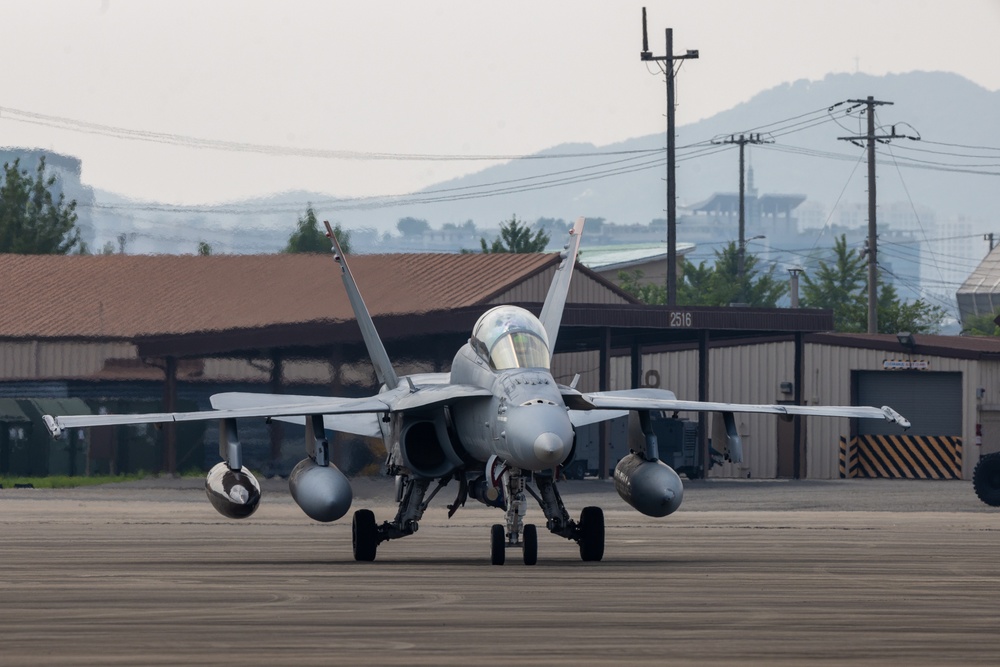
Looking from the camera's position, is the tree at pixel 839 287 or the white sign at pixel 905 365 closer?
the white sign at pixel 905 365

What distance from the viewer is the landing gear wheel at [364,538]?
1991 centimetres

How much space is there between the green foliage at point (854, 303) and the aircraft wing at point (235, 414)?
222 feet

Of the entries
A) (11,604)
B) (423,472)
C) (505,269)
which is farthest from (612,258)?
(11,604)

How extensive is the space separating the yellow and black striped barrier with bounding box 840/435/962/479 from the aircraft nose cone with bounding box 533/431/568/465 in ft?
133

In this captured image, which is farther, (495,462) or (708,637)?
(495,462)

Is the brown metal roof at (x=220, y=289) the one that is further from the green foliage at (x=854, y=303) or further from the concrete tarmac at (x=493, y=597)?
the green foliage at (x=854, y=303)

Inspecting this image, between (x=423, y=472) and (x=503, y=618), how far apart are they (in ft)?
27.4

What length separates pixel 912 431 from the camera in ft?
184

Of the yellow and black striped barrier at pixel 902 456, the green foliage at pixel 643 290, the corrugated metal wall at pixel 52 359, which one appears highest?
the green foliage at pixel 643 290

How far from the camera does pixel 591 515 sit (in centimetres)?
1919

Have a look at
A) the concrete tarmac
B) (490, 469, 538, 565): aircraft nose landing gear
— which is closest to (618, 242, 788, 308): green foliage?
the concrete tarmac

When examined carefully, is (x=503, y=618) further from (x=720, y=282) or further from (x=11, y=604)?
(x=720, y=282)

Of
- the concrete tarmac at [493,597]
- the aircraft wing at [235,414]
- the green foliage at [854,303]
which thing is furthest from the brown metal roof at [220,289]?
the green foliage at [854,303]

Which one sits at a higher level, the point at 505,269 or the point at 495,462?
the point at 505,269
